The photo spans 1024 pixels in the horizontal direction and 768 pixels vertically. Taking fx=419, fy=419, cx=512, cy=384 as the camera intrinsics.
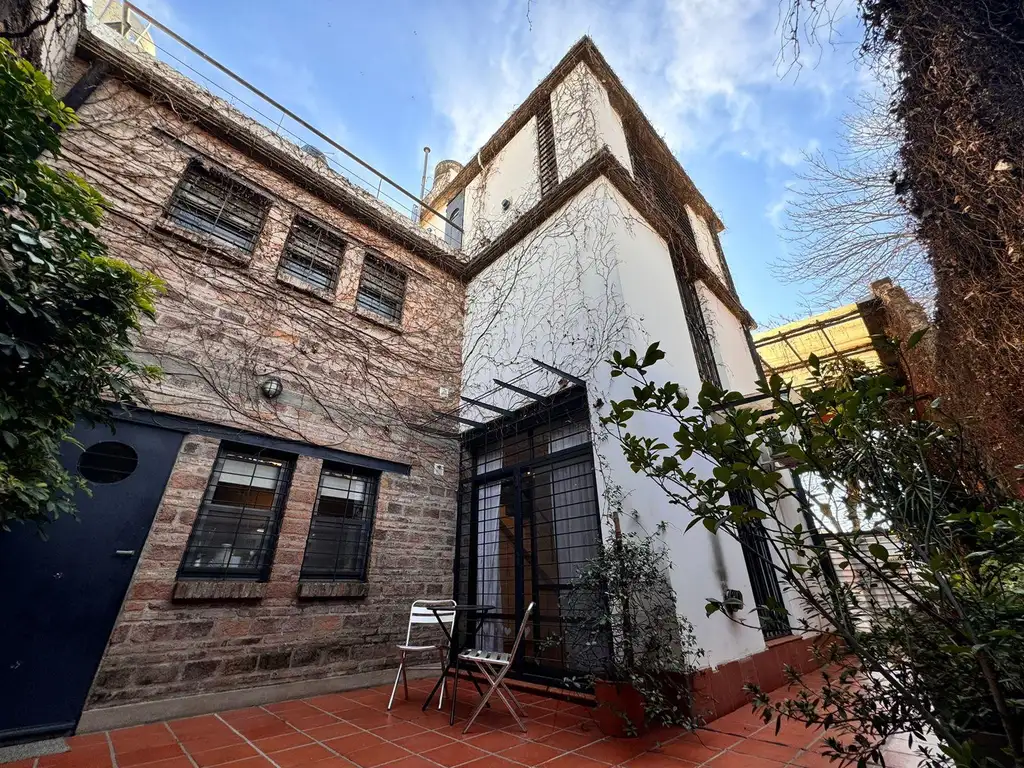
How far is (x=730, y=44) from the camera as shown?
8.16 ft

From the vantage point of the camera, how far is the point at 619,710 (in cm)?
259

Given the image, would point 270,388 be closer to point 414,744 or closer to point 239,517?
point 239,517

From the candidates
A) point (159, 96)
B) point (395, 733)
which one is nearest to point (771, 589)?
point (395, 733)

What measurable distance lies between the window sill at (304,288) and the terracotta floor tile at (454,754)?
13.5 feet

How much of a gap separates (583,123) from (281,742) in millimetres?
6609

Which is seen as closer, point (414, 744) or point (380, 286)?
point (414, 744)

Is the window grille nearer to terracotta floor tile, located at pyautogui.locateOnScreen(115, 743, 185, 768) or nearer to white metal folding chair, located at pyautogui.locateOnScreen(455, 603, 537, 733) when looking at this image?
white metal folding chair, located at pyautogui.locateOnScreen(455, 603, 537, 733)

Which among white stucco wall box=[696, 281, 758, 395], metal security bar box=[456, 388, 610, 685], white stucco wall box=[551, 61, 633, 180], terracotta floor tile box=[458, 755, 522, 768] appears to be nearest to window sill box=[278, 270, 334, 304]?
metal security bar box=[456, 388, 610, 685]

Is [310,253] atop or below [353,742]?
atop

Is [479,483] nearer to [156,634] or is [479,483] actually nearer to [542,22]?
[156,634]

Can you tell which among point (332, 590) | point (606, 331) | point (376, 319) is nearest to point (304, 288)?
point (376, 319)

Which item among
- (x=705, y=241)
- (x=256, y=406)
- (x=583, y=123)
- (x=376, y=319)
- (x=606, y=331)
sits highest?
(x=705, y=241)

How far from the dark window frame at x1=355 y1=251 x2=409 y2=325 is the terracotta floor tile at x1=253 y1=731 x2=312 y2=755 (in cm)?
388

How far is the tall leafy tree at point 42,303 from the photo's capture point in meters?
1.87
